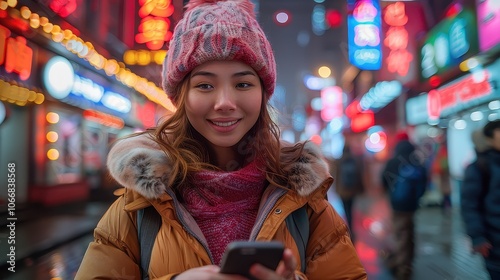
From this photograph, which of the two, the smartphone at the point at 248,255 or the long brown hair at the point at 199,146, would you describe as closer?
the smartphone at the point at 248,255

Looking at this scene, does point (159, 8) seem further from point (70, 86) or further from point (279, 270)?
point (279, 270)

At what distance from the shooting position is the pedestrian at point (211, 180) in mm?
1305

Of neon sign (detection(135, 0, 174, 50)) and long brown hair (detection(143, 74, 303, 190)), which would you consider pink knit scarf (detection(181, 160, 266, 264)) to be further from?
neon sign (detection(135, 0, 174, 50))

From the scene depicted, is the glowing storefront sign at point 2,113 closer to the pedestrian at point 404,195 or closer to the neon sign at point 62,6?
the neon sign at point 62,6

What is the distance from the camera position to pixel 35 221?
23.8ft

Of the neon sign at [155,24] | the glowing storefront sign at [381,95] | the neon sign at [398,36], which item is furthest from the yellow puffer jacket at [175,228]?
the glowing storefront sign at [381,95]

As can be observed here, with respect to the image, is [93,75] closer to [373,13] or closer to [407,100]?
[373,13]

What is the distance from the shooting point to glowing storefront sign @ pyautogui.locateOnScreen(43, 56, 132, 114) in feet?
25.2

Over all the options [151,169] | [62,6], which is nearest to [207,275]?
[151,169]

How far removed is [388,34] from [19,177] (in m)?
10.2

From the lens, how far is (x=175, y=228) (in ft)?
4.22

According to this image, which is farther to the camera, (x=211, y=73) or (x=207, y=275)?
(x=211, y=73)

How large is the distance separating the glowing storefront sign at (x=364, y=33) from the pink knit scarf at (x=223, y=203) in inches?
393

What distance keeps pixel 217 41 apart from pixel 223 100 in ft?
0.76
